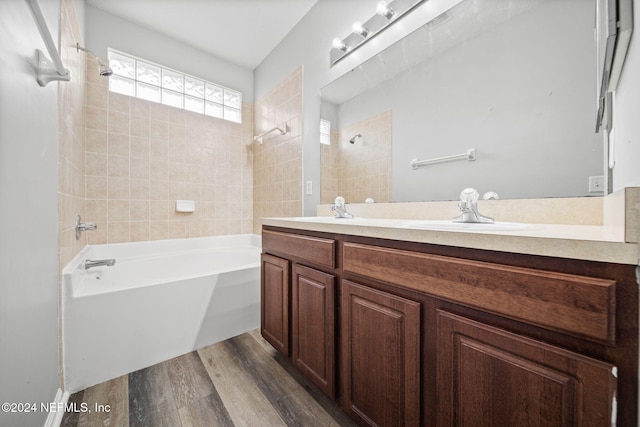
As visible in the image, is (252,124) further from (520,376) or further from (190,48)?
(520,376)

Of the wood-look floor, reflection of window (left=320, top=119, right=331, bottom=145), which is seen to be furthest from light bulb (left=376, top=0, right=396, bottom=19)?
the wood-look floor

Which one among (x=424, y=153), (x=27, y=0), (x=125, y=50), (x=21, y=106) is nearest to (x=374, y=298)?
(x=424, y=153)

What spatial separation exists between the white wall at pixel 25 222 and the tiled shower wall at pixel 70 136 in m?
0.19

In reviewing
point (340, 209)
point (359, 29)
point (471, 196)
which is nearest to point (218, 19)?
point (359, 29)

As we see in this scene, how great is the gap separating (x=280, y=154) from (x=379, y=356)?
205 centimetres

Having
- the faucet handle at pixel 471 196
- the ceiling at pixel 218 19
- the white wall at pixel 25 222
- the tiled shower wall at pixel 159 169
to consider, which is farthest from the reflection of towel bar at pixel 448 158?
the tiled shower wall at pixel 159 169

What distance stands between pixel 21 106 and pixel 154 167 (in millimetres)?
1673

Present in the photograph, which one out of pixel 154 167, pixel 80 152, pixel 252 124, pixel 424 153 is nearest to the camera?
pixel 424 153

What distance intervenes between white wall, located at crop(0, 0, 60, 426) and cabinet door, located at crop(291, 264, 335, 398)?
3.04 ft

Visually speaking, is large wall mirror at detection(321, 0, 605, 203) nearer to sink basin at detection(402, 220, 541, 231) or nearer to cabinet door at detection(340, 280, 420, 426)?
sink basin at detection(402, 220, 541, 231)

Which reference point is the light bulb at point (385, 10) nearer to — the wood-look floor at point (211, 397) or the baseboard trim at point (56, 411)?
the wood-look floor at point (211, 397)

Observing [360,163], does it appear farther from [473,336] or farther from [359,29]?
[473,336]

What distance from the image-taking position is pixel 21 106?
2.63ft

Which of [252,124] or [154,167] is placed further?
[252,124]
